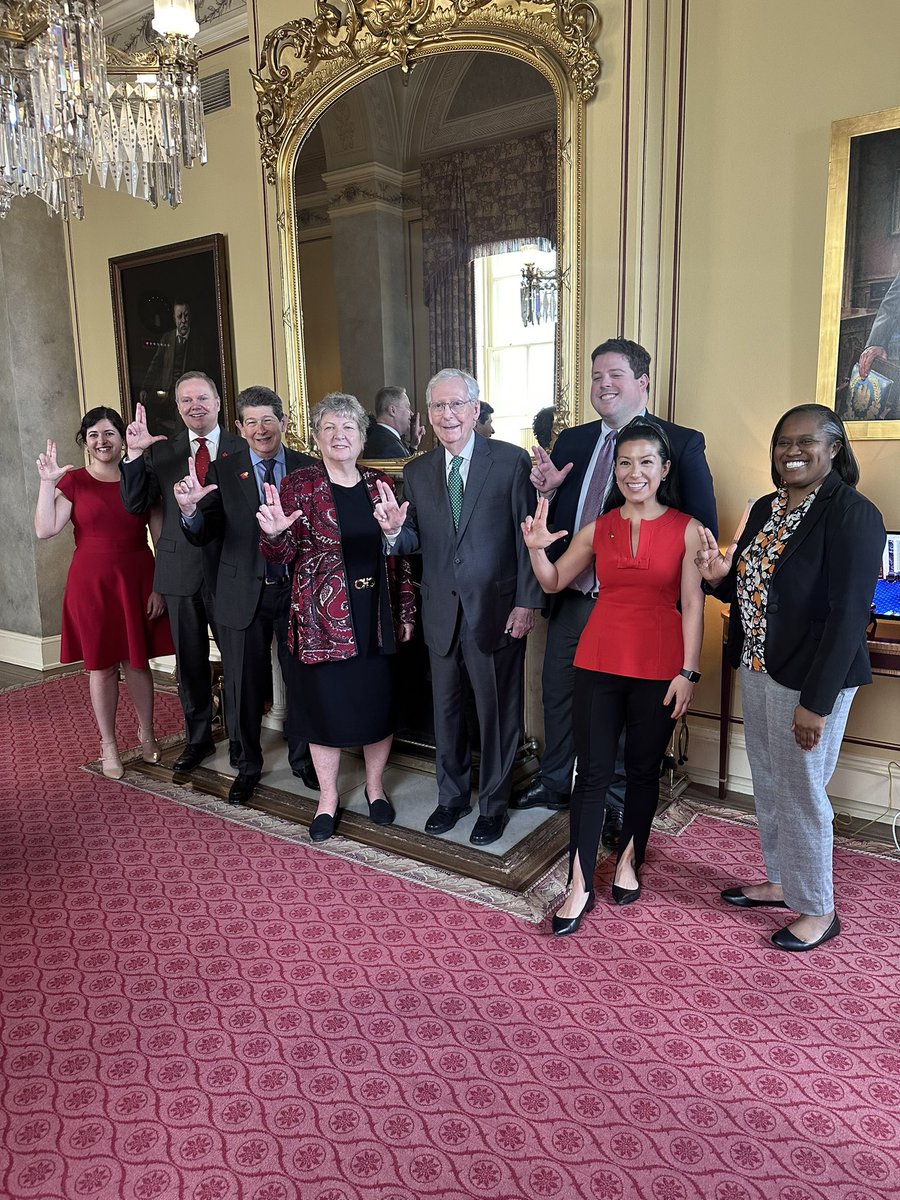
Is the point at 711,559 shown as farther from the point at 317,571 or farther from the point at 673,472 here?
the point at 317,571

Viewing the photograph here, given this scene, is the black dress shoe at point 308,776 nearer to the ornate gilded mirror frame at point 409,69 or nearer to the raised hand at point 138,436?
the raised hand at point 138,436

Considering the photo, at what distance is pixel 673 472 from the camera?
272cm

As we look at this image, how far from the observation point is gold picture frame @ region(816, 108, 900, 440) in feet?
10.1

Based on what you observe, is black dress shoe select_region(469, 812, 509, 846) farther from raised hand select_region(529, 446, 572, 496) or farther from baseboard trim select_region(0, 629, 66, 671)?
baseboard trim select_region(0, 629, 66, 671)

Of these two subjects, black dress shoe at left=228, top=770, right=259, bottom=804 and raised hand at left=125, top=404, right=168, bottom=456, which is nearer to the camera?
raised hand at left=125, top=404, right=168, bottom=456

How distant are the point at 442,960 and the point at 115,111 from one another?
3.29 metres

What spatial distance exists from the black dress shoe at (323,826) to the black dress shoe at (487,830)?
22.1 inches

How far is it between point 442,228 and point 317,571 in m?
1.90

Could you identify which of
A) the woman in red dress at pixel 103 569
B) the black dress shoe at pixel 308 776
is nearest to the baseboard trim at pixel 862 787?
the black dress shoe at pixel 308 776

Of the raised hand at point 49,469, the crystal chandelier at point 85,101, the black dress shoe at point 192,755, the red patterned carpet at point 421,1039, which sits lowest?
the red patterned carpet at point 421,1039

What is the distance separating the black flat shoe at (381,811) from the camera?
3395 millimetres

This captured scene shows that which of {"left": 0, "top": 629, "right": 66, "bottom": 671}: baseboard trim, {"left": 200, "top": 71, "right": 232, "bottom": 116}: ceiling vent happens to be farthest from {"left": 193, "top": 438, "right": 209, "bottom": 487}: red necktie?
{"left": 0, "top": 629, "right": 66, "bottom": 671}: baseboard trim

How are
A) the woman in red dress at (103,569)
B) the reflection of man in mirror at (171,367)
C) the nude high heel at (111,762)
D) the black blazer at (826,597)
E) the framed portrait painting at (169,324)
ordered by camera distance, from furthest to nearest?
the reflection of man in mirror at (171,367)
the framed portrait painting at (169,324)
the nude high heel at (111,762)
the woman in red dress at (103,569)
the black blazer at (826,597)

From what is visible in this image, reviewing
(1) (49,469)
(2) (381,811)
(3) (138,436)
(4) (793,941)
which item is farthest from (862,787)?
(1) (49,469)
